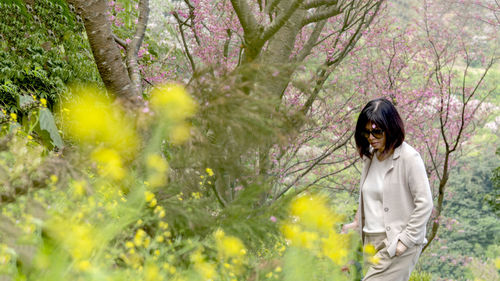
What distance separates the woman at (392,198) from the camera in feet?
6.77

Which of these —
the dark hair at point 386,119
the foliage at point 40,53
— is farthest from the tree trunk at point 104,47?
the foliage at point 40,53

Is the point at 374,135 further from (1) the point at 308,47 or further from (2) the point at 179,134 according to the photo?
(1) the point at 308,47

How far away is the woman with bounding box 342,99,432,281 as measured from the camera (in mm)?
2062

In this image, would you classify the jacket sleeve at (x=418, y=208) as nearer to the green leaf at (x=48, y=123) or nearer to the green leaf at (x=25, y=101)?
the green leaf at (x=48, y=123)

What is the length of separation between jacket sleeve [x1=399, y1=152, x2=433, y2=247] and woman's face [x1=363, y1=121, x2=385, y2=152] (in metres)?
0.18

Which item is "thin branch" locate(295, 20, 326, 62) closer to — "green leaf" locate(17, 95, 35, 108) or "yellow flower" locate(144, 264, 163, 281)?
"green leaf" locate(17, 95, 35, 108)

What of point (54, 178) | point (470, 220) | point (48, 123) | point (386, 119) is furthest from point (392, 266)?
point (470, 220)

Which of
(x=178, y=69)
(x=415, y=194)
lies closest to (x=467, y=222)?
(x=178, y=69)

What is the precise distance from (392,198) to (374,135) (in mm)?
332

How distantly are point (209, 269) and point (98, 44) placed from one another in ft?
5.52

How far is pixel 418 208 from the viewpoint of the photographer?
2.05 metres

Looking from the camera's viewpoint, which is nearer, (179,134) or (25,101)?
(179,134)

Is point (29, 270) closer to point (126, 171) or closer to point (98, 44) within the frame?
point (126, 171)

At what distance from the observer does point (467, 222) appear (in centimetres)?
1861
